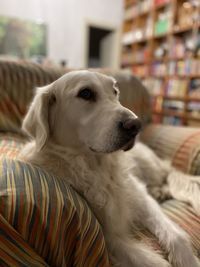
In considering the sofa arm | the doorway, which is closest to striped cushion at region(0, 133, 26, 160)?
the sofa arm

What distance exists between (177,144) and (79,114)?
2.72 ft

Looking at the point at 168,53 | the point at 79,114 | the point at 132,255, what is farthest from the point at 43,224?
the point at 168,53

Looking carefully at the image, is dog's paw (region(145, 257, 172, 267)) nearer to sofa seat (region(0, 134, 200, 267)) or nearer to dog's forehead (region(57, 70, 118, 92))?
sofa seat (region(0, 134, 200, 267))

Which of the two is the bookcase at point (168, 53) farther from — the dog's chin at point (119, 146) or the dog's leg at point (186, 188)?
the dog's chin at point (119, 146)

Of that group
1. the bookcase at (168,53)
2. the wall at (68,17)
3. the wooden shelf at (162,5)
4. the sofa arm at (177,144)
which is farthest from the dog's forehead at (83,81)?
the wall at (68,17)

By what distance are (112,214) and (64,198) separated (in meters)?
0.25

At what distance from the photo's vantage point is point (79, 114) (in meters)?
0.93

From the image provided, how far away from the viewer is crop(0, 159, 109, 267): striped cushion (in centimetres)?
56

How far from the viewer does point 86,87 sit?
926 mm

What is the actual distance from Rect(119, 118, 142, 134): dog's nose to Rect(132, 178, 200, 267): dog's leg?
32 centimetres

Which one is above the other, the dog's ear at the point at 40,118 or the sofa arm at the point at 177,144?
the dog's ear at the point at 40,118

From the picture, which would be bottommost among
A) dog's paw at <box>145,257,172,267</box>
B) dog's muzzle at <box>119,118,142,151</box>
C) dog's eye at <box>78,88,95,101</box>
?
dog's paw at <box>145,257,172,267</box>

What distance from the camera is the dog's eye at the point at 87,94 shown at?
0.93 meters

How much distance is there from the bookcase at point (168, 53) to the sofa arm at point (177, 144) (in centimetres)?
167
